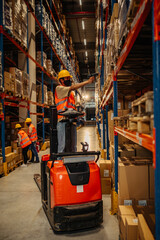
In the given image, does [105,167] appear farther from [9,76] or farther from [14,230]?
[9,76]

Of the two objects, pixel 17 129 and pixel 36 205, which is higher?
pixel 17 129

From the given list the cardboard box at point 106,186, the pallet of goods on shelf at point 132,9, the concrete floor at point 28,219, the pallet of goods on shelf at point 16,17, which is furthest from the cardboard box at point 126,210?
the pallet of goods on shelf at point 16,17

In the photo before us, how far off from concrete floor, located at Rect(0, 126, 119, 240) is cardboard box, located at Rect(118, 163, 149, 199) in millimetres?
617

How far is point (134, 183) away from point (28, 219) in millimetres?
1738

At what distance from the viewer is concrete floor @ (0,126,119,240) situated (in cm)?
262

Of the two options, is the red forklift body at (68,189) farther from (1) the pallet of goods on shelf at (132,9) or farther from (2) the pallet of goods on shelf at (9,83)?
(2) the pallet of goods on shelf at (9,83)

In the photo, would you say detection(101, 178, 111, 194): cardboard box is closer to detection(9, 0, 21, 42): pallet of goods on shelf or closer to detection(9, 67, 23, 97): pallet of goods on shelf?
detection(9, 67, 23, 97): pallet of goods on shelf

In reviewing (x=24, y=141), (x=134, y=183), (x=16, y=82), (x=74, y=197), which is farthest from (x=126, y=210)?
(x=16, y=82)

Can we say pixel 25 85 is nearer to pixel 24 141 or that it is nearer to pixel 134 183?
pixel 24 141

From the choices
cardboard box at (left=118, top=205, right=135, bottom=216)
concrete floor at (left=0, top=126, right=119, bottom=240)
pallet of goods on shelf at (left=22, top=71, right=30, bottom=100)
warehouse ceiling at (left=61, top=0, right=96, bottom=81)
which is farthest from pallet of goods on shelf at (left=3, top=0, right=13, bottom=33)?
warehouse ceiling at (left=61, top=0, right=96, bottom=81)

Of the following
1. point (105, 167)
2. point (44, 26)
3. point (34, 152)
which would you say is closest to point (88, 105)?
point (44, 26)

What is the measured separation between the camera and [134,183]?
96.1 inches

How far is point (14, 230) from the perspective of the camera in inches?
109

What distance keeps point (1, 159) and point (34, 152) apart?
1.79 m
